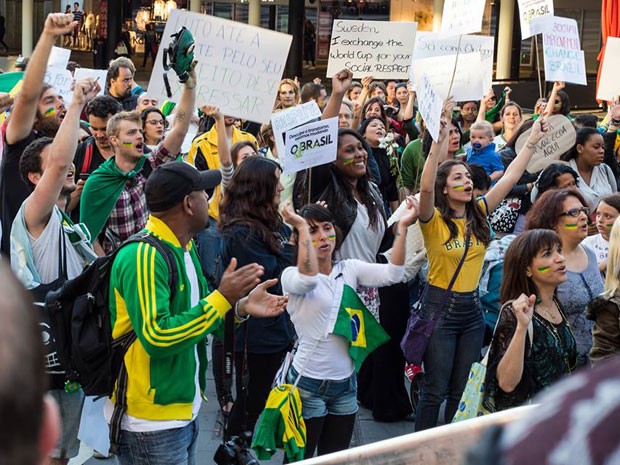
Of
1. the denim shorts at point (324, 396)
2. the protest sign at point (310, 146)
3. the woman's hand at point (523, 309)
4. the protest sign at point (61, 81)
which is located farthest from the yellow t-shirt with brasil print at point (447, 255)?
the protest sign at point (61, 81)

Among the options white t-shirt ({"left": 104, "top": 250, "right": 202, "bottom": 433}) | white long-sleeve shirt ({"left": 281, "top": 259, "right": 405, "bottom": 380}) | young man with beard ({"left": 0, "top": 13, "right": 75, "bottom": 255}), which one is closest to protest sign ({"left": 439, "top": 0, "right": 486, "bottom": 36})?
white long-sleeve shirt ({"left": 281, "top": 259, "right": 405, "bottom": 380})

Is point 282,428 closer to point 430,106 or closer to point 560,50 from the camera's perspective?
point 430,106

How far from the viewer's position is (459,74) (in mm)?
9219

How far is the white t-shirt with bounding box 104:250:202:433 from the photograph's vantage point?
11.6ft

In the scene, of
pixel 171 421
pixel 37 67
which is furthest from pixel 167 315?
pixel 37 67

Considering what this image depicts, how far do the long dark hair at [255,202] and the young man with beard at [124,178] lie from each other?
0.54 meters

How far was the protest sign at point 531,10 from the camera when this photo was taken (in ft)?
32.3

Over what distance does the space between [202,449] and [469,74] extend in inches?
191

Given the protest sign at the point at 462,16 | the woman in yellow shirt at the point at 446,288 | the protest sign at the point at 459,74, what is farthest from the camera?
the protest sign at the point at 459,74

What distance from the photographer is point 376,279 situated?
4.88 meters

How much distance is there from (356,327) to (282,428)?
0.60 m

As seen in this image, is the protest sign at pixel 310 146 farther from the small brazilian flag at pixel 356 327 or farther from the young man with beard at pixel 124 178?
the small brazilian flag at pixel 356 327

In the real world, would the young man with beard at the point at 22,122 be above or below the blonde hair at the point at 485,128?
above

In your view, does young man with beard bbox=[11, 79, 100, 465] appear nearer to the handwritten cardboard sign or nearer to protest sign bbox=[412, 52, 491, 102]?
protest sign bbox=[412, 52, 491, 102]
